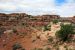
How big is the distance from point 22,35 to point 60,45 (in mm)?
6333

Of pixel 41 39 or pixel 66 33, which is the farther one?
pixel 41 39

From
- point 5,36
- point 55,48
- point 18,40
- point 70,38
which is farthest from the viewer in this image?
point 5,36

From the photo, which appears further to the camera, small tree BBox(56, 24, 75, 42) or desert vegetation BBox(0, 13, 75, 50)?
small tree BBox(56, 24, 75, 42)

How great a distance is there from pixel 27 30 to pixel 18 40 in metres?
3.58

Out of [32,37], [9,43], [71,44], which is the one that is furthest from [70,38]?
[9,43]

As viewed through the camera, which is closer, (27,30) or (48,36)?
(48,36)

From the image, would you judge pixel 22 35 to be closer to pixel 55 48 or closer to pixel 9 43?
pixel 9 43

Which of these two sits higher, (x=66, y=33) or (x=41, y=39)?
(x=66, y=33)

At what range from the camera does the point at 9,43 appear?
91.1 feet

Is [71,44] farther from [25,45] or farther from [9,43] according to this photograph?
[9,43]

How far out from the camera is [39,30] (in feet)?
103

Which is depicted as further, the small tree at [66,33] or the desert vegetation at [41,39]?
the small tree at [66,33]

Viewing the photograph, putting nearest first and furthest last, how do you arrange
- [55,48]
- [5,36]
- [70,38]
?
[55,48]
[70,38]
[5,36]

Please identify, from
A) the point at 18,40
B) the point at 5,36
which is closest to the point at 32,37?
the point at 18,40
